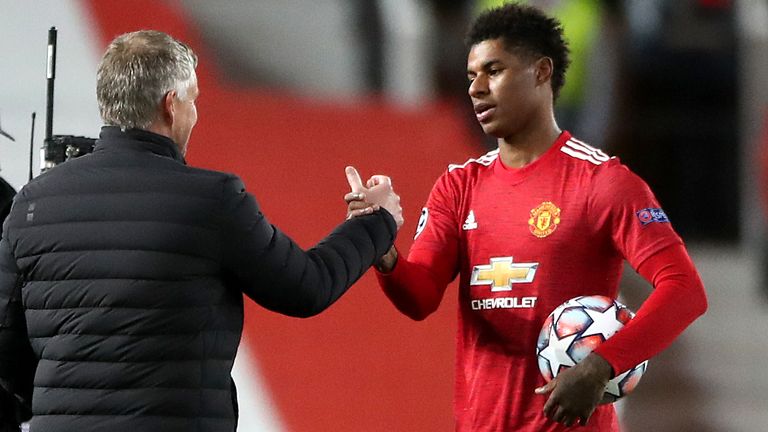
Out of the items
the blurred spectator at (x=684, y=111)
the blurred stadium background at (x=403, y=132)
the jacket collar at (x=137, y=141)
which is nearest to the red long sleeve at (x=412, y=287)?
the jacket collar at (x=137, y=141)

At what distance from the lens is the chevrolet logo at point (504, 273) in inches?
120

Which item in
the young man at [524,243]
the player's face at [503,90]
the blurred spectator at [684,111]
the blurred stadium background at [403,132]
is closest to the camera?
the young man at [524,243]

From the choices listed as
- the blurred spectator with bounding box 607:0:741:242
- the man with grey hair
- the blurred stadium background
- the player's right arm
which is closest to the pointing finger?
the player's right arm

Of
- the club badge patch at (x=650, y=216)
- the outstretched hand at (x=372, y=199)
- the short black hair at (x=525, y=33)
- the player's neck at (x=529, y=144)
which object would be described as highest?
the short black hair at (x=525, y=33)

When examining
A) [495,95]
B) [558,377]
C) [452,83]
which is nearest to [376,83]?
[452,83]

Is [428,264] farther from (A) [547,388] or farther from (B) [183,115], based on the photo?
(B) [183,115]

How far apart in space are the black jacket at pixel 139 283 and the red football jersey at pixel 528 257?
573 mm

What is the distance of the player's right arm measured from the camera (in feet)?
10.1

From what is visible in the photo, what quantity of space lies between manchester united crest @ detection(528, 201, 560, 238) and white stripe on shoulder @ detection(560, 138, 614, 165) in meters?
0.13

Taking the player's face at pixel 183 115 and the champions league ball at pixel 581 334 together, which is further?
the champions league ball at pixel 581 334

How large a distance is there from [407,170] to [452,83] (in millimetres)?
2249

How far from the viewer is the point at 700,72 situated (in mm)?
8859

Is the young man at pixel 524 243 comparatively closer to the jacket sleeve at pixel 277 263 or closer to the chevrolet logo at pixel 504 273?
the chevrolet logo at pixel 504 273

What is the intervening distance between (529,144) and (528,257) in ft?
0.93
